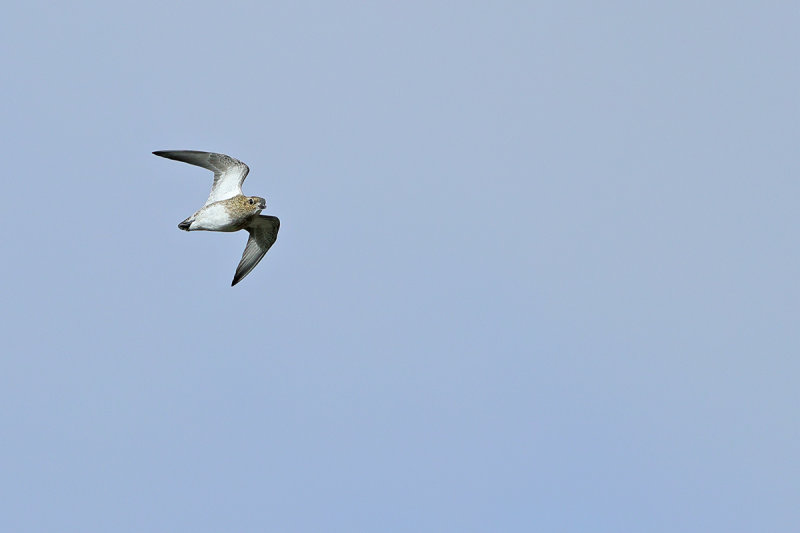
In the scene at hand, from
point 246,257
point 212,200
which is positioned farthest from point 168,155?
point 246,257

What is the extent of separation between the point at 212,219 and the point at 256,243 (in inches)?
166

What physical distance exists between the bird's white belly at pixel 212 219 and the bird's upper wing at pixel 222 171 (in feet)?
2.41

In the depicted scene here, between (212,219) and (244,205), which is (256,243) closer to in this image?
(244,205)

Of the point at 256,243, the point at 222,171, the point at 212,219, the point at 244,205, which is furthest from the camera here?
the point at 256,243

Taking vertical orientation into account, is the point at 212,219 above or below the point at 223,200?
below

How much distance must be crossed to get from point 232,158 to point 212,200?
5.04 feet

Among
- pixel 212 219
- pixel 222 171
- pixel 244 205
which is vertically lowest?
pixel 212 219

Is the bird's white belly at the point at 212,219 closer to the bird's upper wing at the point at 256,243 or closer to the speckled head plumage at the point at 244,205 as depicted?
the speckled head plumage at the point at 244,205

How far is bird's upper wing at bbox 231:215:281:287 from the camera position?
45344 mm

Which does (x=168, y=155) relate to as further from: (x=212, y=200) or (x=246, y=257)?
(x=246, y=257)

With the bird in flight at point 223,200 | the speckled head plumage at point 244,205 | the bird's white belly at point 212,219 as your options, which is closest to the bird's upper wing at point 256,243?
the bird in flight at point 223,200

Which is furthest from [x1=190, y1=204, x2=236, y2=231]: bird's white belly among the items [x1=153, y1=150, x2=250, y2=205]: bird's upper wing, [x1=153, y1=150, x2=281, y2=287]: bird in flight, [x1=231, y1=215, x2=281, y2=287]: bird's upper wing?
[x1=231, y1=215, x2=281, y2=287]: bird's upper wing

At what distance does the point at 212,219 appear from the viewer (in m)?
42.0

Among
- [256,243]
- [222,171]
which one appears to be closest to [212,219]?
[222,171]
